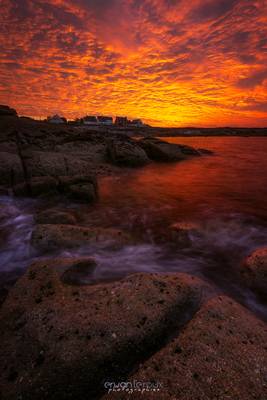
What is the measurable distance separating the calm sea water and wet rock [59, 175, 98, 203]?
0.56 meters

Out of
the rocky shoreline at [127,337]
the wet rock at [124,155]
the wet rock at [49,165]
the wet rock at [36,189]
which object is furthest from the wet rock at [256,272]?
the wet rock at [124,155]

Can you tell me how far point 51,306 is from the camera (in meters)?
3.44

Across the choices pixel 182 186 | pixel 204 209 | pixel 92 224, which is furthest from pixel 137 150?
pixel 92 224

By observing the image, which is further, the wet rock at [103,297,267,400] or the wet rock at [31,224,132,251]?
the wet rock at [31,224,132,251]

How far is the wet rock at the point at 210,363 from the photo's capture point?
2328 mm

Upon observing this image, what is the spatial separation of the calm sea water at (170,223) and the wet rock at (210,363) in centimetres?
121

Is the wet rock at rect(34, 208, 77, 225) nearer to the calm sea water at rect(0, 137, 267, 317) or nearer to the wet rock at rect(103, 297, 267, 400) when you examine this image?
the calm sea water at rect(0, 137, 267, 317)

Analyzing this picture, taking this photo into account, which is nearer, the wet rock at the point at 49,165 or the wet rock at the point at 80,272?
the wet rock at the point at 80,272

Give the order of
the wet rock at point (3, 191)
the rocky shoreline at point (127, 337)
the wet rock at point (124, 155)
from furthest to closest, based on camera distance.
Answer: the wet rock at point (124, 155)
the wet rock at point (3, 191)
the rocky shoreline at point (127, 337)

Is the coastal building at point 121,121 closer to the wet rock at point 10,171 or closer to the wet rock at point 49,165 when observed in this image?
the wet rock at point 49,165

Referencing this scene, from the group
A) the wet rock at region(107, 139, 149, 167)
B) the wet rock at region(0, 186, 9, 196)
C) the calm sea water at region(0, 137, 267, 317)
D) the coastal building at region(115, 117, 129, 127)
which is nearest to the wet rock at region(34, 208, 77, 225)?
the calm sea water at region(0, 137, 267, 317)

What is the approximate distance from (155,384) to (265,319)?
233 centimetres

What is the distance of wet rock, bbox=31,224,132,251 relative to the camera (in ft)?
19.0

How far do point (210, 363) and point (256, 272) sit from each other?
2.75m
